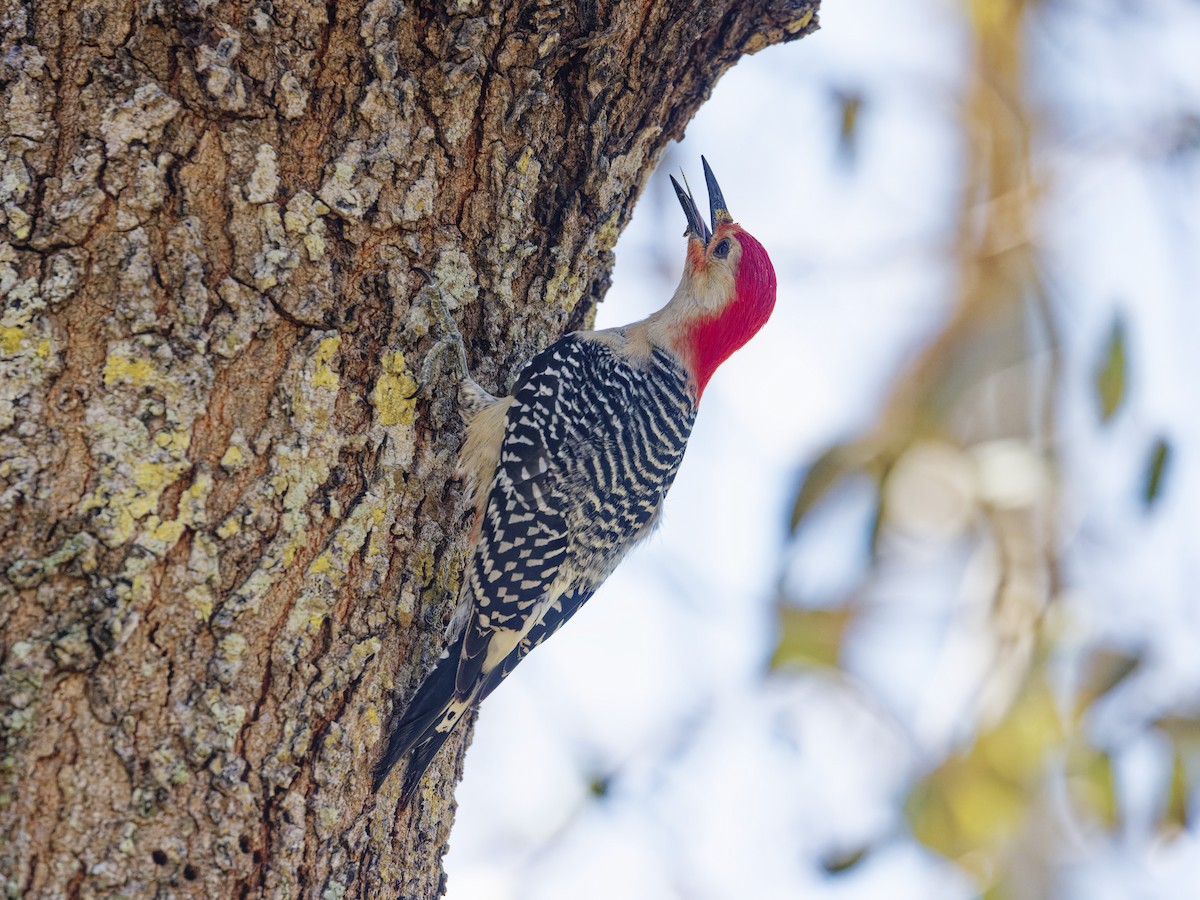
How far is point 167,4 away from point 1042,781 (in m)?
3.85

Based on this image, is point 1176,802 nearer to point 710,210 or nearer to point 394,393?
point 710,210

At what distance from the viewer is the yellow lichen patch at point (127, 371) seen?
2305 millimetres

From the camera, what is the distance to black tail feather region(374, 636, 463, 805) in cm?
254

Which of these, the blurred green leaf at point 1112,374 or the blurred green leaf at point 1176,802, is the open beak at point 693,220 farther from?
the blurred green leaf at point 1176,802

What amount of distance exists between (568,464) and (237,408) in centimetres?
115

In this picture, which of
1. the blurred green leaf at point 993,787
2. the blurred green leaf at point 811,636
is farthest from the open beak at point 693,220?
the blurred green leaf at point 993,787

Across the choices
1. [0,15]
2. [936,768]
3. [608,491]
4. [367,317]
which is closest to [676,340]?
[608,491]

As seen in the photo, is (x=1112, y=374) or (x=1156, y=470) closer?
(x=1156, y=470)

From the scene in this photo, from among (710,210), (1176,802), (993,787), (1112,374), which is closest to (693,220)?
(710,210)

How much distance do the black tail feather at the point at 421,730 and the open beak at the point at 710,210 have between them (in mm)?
2038

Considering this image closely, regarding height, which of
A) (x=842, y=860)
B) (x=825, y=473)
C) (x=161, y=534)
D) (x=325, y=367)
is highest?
(x=825, y=473)

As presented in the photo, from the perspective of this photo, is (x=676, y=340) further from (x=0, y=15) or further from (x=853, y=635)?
(x=0, y=15)

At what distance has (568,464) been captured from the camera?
338cm

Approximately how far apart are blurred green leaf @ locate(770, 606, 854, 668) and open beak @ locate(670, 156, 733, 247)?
5.41ft
